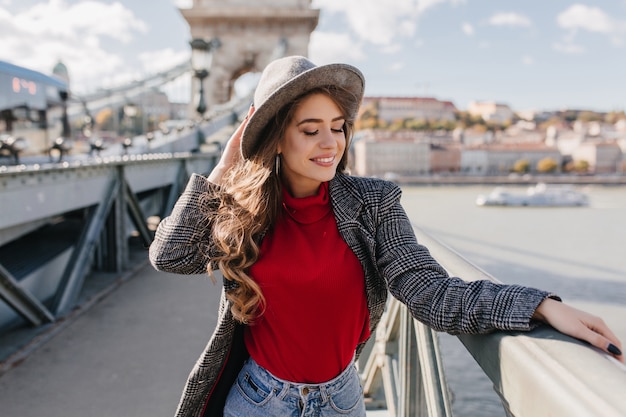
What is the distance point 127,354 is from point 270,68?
63.6 inches

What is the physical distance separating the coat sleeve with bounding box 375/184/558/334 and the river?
121 cm

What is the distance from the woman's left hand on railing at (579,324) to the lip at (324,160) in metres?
0.42

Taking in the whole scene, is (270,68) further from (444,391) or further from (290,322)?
(444,391)

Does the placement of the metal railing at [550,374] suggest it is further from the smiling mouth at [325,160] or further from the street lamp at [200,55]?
the street lamp at [200,55]

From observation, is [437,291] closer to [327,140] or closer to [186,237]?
[327,140]

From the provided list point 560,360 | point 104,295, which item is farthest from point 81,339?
point 560,360

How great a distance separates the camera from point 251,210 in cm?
106

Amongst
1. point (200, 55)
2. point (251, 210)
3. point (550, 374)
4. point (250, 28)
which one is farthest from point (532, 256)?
point (550, 374)

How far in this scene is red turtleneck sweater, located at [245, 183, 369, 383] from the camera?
3.29 ft

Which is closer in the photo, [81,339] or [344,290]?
[344,290]

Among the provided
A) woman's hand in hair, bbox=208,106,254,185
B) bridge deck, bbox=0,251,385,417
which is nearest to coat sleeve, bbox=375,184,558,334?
woman's hand in hair, bbox=208,106,254,185

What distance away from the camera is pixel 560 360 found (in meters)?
0.62

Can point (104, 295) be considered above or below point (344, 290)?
below

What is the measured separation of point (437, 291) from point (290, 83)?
39 cm
